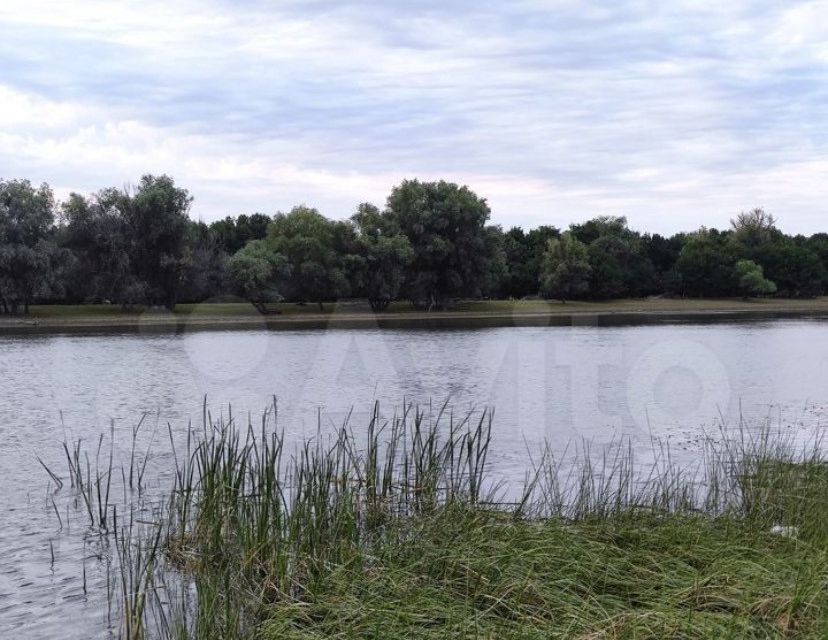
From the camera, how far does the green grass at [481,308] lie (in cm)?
8638

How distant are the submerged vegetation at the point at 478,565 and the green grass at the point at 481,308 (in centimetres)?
7505

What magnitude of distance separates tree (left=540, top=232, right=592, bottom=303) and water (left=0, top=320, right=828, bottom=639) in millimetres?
43864

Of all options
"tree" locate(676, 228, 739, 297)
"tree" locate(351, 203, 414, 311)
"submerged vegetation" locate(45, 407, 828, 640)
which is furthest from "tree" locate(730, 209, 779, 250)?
"submerged vegetation" locate(45, 407, 828, 640)

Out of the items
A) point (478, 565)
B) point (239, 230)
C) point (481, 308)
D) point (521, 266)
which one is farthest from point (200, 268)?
point (478, 565)

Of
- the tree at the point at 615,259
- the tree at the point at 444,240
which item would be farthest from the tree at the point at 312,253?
the tree at the point at 615,259

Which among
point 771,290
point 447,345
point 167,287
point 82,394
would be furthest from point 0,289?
point 771,290

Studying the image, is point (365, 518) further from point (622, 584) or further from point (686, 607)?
point (686, 607)

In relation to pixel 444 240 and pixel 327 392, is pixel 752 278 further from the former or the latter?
pixel 327 392

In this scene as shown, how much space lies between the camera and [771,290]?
→ 431 feet

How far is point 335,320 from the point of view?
8906 cm

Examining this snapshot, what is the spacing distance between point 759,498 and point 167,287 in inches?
3154

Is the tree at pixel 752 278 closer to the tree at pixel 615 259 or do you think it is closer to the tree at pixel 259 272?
the tree at pixel 615 259

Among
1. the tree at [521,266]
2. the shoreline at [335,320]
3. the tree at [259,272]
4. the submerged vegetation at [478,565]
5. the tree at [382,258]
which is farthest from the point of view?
the tree at [521,266]

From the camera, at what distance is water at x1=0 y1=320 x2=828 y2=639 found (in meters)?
13.9
